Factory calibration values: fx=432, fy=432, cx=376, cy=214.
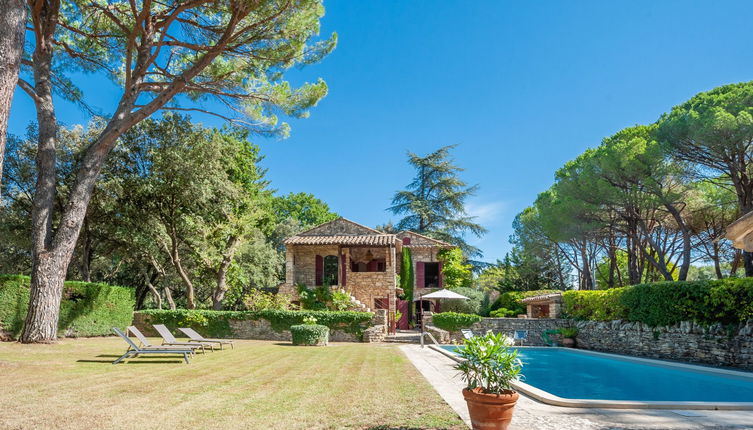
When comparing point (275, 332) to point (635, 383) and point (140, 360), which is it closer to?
point (140, 360)

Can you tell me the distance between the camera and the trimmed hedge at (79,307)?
1371 cm

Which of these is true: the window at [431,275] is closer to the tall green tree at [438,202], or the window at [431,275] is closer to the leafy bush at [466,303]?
the leafy bush at [466,303]

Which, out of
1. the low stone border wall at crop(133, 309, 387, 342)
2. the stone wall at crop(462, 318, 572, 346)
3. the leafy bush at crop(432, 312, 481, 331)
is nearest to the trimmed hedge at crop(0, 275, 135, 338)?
the low stone border wall at crop(133, 309, 387, 342)

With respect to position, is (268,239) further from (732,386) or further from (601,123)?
(732,386)

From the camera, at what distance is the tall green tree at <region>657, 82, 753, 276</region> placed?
15031 mm

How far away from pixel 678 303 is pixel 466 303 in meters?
14.2

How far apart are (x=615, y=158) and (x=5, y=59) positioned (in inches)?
792

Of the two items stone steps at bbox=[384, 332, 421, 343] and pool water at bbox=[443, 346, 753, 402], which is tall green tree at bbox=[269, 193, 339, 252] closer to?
stone steps at bbox=[384, 332, 421, 343]

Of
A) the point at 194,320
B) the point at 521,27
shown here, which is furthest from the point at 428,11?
the point at 194,320

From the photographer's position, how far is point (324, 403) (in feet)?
18.5

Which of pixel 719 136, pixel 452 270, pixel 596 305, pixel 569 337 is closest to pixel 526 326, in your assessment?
pixel 569 337

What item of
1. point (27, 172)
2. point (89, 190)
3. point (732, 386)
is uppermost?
point (27, 172)

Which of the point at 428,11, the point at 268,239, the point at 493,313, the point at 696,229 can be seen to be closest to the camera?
the point at 428,11

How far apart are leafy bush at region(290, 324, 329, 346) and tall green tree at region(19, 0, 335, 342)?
7.57 m
